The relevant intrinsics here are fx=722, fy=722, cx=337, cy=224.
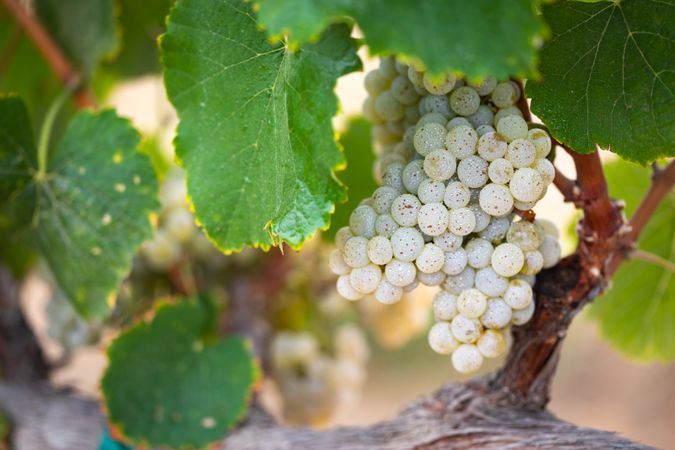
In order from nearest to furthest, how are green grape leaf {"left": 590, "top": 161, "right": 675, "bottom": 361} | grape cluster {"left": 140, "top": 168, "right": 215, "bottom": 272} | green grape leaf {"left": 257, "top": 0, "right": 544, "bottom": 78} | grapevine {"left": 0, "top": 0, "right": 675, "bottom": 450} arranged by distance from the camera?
green grape leaf {"left": 257, "top": 0, "right": 544, "bottom": 78}, grapevine {"left": 0, "top": 0, "right": 675, "bottom": 450}, green grape leaf {"left": 590, "top": 161, "right": 675, "bottom": 361}, grape cluster {"left": 140, "top": 168, "right": 215, "bottom": 272}

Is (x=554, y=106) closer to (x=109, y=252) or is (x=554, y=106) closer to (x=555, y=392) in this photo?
(x=109, y=252)

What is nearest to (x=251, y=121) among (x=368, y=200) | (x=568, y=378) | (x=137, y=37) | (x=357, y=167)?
(x=368, y=200)

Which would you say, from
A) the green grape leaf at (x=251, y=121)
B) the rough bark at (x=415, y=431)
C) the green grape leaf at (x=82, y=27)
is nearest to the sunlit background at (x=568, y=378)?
the green grape leaf at (x=82, y=27)

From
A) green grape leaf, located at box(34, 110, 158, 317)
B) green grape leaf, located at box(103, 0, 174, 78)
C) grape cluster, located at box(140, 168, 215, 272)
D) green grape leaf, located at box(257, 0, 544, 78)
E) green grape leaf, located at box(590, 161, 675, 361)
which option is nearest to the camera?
→ green grape leaf, located at box(257, 0, 544, 78)

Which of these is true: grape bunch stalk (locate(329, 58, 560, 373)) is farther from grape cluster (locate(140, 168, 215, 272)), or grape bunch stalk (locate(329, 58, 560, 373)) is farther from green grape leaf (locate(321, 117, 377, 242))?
grape cluster (locate(140, 168, 215, 272))

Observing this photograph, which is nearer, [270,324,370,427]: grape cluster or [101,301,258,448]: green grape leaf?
[101,301,258,448]: green grape leaf

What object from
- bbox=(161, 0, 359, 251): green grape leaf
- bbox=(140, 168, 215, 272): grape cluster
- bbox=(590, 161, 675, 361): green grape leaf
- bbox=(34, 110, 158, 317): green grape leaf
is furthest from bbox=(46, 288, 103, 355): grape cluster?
bbox=(590, 161, 675, 361): green grape leaf

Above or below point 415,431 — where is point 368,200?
above

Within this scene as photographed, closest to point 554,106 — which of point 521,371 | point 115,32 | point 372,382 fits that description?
point 521,371

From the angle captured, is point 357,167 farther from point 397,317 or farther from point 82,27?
point 82,27
